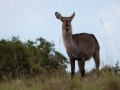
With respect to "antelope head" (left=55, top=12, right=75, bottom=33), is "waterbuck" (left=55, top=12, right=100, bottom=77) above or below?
below

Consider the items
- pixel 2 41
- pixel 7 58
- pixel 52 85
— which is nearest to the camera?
pixel 52 85

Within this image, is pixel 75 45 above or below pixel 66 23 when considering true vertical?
below

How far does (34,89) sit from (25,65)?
63.7ft

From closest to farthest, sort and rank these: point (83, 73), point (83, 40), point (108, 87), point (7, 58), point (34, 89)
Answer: point (108, 87) < point (34, 89) < point (83, 73) < point (83, 40) < point (7, 58)

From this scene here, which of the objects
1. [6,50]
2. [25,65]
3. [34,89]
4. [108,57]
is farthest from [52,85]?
[6,50]

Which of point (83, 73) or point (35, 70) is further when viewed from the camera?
point (35, 70)

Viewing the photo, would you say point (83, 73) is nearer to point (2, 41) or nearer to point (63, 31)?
point (63, 31)

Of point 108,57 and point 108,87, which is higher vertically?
point 108,57

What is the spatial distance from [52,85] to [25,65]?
20.1 m

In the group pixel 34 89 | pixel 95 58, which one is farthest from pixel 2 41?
pixel 34 89

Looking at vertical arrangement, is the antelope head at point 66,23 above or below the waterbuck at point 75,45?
above

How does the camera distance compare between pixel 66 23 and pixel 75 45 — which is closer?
pixel 66 23

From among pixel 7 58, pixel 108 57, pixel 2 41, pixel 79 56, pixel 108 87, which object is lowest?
pixel 108 87

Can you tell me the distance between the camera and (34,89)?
781 centimetres
